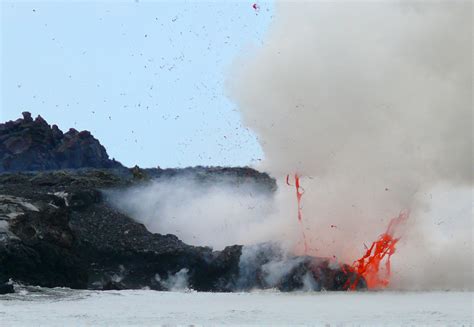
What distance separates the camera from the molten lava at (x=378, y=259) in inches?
3034

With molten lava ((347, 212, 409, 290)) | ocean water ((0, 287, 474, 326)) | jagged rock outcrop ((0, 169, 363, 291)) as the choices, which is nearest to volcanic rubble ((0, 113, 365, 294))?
jagged rock outcrop ((0, 169, 363, 291))

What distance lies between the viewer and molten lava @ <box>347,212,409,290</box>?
3034 inches

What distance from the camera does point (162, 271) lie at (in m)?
86.8

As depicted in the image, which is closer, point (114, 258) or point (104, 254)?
point (114, 258)

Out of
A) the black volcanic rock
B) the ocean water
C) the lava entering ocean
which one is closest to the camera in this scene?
the ocean water

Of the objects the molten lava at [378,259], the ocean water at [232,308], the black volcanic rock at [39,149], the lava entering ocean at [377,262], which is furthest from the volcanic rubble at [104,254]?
the black volcanic rock at [39,149]

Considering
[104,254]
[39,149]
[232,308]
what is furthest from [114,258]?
[39,149]

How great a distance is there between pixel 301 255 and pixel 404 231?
9.53m

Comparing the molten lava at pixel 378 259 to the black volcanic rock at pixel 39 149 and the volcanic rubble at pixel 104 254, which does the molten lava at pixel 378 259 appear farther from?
the black volcanic rock at pixel 39 149

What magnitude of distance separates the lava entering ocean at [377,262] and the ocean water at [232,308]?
10.7ft

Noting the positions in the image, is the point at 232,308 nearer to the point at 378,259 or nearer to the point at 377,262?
the point at 377,262

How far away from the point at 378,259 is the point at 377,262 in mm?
326

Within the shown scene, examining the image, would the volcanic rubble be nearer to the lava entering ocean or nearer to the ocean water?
the lava entering ocean

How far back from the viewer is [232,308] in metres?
62.1
